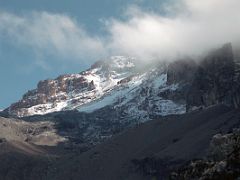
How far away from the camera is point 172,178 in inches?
6033

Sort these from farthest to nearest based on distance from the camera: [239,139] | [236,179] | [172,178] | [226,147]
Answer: [172,178]
[226,147]
[239,139]
[236,179]

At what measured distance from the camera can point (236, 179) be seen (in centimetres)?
9225

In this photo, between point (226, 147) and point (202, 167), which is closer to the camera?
point (202, 167)

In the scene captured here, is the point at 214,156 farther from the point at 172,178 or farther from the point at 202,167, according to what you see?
the point at 202,167

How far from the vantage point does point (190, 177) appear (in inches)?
5054

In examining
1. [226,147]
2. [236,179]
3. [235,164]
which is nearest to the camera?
[236,179]

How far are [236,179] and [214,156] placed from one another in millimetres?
64098

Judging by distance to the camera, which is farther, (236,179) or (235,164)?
(235,164)

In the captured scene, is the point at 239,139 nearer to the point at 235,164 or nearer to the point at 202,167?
the point at 202,167

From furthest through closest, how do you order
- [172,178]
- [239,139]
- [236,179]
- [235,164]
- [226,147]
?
[172,178]
[226,147]
[239,139]
[235,164]
[236,179]

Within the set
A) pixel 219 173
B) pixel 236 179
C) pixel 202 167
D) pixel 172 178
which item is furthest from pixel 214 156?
pixel 236 179

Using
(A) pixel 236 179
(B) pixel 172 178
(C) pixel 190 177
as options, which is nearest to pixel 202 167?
(C) pixel 190 177

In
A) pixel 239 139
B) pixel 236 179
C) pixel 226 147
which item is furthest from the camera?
pixel 226 147

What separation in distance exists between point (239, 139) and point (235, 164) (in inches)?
841
